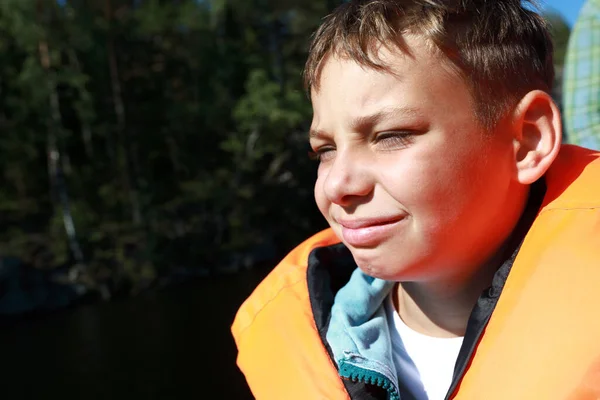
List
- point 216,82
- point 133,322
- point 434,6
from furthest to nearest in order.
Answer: point 216,82 < point 133,322 < point 434,6

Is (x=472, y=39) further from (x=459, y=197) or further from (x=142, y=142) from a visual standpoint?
(x=142, y=142)

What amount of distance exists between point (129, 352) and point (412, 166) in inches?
187

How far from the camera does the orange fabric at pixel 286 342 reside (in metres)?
0.84

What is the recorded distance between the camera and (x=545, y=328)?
2.10 ft

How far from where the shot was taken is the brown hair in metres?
0.73

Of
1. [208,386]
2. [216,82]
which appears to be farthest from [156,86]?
[208,386]

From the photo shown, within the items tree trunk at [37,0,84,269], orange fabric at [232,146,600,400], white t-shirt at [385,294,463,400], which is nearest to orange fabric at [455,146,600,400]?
orange fabric at [232,146,600,400]

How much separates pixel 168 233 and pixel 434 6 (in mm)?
8232

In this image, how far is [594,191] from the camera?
0.74 meters

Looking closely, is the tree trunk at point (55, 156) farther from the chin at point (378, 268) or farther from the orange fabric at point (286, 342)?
the chin at point (378, 268)

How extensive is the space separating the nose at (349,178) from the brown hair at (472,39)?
117 millimetres

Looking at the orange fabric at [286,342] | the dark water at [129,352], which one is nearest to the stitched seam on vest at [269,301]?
the orange fabric at [286,342]

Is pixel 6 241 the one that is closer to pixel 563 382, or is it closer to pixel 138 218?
pixel 138 218

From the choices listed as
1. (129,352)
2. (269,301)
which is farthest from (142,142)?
(269,301)
